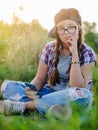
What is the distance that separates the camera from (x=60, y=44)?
517 centimetres

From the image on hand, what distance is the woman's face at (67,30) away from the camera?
4.93m

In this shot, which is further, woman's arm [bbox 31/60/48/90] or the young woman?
woman's arm [bbox 31/60/48/90]

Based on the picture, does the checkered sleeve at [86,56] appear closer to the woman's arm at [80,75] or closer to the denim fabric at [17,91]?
the woman's arm at [80,75]

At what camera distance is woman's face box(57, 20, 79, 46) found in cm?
493

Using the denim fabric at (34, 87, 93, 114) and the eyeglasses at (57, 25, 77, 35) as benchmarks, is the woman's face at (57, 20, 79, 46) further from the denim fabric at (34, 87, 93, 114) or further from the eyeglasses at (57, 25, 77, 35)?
the denim fabric at (34, 87, 93, 114)

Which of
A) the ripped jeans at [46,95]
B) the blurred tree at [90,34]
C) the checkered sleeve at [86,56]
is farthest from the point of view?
the blurred tree at [90,34]

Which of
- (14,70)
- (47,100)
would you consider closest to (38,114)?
(47,100)

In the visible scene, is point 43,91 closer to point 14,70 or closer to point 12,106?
point 12,106

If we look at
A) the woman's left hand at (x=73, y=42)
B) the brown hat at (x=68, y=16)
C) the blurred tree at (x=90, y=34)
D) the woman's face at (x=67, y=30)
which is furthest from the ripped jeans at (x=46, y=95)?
the blurred tree at (x=90, y=34)

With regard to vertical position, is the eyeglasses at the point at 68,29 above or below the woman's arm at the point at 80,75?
above

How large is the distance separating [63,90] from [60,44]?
51cm

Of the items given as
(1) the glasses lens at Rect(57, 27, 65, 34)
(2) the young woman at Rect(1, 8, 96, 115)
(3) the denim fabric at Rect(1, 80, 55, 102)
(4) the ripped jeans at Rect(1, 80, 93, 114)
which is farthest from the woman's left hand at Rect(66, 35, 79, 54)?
(3) the denim fabric at Rect(1, 80, 55, 102)

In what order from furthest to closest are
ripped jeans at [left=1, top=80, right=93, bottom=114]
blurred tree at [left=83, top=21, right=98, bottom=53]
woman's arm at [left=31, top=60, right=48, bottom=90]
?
blurred tree at [left=83, top=21, right=98, bottom=53], woman's arm at [left=31, top=60, right=48, bottom=90], ripped jeans at [left=1, top=80, right=93, bottom=114]

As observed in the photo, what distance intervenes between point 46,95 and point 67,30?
2.20 feet
